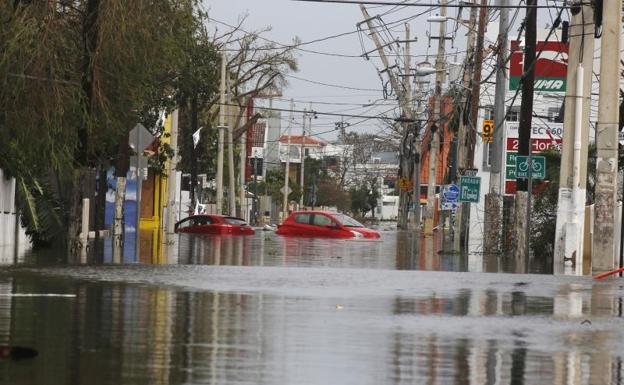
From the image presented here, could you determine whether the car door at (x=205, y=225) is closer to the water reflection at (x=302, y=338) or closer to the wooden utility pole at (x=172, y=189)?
the wooden utility pole at (x=172, y=189)

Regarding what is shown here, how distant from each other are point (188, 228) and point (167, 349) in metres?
45.1

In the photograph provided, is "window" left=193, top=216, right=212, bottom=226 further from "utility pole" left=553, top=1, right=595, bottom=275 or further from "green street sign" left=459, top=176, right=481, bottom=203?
"utility pole" left=553, top=1, right=595, bottom=275

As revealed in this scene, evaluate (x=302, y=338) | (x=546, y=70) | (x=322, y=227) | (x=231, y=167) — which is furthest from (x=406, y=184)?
(x=302, y=338)

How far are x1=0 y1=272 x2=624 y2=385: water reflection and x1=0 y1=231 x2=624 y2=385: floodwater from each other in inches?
0.7

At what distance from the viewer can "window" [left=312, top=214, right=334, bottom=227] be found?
53.1 metres

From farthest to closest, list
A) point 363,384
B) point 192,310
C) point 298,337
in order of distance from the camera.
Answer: point 192,310 < point 298,337 < point 363,384

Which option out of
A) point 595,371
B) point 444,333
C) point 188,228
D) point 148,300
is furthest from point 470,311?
point 188,228

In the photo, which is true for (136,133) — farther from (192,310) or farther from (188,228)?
(188,228)

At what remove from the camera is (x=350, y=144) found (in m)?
150

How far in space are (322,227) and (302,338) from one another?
40.7 m

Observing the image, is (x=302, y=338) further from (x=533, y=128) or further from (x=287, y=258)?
(x=533, y=128)

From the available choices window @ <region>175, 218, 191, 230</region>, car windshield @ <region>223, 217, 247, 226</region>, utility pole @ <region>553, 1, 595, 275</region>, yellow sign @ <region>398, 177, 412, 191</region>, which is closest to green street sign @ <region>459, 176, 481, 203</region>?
utility pole @ <region>553, 1, 595, 275</region>

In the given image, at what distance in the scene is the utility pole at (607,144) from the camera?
1050 inches

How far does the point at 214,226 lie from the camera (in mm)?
55688
